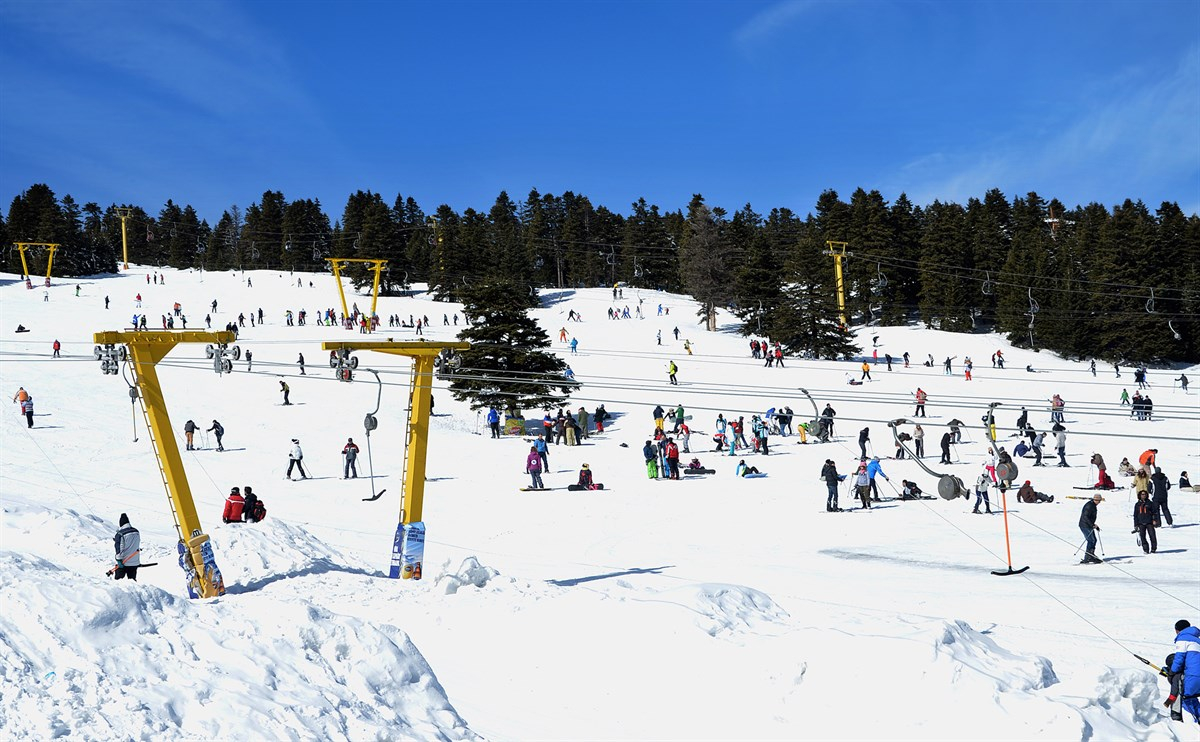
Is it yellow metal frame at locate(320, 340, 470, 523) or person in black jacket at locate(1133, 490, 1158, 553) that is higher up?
yellow metal frame at locate(320, 340, 470, 523)

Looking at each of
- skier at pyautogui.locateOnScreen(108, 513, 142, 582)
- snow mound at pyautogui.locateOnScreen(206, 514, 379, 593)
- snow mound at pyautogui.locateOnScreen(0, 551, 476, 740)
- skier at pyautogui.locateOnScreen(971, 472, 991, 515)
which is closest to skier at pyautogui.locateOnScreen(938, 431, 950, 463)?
skier at pyautogui.locateOnScreen(971, 472, 991, 515)

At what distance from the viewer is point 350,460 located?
27562 mm

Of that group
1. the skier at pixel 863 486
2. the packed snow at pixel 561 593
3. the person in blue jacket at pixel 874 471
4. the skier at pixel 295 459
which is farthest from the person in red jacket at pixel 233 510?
the person in blue jacket at pixel 874 471

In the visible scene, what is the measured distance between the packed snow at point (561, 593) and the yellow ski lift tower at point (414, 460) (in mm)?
979

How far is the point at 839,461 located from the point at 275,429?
64.8 feet

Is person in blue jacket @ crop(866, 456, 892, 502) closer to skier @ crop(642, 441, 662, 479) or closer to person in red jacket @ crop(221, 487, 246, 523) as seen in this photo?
skier @ crop(642, 441, 662, 479)

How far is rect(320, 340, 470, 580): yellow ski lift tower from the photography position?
1612cm

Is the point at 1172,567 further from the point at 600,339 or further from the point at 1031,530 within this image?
the point at 600,339

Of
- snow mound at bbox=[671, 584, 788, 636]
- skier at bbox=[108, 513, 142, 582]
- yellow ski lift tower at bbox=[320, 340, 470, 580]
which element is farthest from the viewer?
yellow ski lift tower at bbox=[320, 340, 470, 580]

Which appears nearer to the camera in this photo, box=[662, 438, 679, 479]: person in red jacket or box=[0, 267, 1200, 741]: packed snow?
box=[0, 267, 1200, 741]: packed snow

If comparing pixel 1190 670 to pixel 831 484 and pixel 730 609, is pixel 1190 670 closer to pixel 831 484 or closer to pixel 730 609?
pixel 730 609

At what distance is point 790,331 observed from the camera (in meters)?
59.4

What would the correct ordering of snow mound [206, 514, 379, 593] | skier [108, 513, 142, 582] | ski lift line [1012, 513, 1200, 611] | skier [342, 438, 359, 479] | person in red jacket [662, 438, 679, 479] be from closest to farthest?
skier [108, 513, 142, 582], ski lift line [1012, 513, 1200, 611], snow mound [206, 514, 379, 593], skier [342, 438, 359, 479], person in red jacket [662, 438, 679, 479]

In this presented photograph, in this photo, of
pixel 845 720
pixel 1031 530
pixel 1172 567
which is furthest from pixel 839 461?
pixel 845 720
